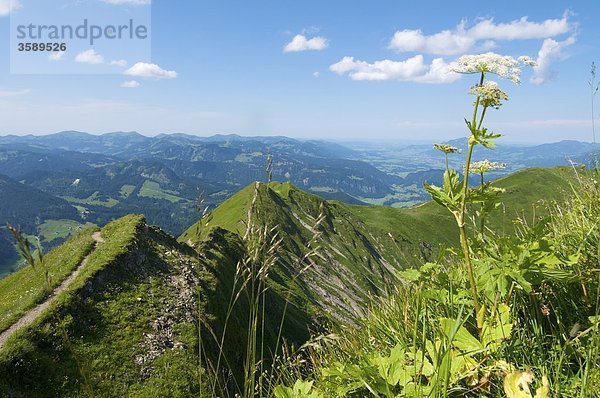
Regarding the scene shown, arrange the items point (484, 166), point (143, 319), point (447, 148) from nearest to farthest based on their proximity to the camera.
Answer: point (447, 148) → point (484, 166) → point (143, 319)

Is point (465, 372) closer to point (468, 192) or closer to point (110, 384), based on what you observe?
point (468, 192)

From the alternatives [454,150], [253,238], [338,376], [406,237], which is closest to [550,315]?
[454,150]

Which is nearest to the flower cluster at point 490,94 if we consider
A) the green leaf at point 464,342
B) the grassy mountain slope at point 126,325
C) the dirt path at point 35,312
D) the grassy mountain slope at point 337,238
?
the green leaf at point 464,342

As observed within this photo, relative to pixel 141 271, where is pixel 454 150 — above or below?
above

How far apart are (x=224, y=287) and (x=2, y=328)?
26078 millimetres

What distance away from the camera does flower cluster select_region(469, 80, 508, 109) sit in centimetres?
348

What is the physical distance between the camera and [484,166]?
4051 mm

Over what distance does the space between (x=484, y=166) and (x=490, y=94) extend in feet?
2.83

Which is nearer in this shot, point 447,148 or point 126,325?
point 447,148

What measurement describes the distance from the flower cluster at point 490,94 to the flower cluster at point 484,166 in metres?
0.61

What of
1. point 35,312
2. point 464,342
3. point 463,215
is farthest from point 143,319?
point 463,215

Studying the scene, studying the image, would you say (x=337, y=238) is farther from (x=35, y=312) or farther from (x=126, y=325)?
(x=35, y=312)

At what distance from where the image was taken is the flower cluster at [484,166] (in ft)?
12.7

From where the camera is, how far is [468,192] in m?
3.63
